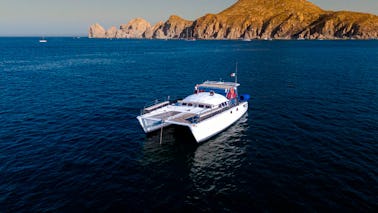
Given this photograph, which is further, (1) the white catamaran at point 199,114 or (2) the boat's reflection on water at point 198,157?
(1) the white catamaran at point 199,114

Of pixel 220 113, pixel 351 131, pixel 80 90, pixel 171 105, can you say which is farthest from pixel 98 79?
pixel 351 131

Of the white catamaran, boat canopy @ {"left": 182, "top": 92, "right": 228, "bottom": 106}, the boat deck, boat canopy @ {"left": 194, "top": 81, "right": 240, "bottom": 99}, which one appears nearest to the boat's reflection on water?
the white catamaran

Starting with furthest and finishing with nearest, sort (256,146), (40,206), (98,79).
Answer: (98,79), (256,146), (40,206)

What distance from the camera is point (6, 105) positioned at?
41.1m

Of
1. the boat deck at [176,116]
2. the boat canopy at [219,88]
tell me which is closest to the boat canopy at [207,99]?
the boat canopy at [219,88]

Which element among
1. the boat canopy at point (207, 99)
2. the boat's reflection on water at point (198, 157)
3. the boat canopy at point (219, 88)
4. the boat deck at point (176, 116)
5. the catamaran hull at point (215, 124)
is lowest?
the boat's reflection on water at point (198, 157)

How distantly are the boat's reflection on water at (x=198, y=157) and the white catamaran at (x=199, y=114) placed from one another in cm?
117

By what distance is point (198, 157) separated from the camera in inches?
976

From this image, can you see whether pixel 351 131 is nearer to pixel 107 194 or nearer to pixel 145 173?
pixel 145 173

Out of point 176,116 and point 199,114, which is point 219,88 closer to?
point 199,114

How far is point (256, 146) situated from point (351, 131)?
12.6 metres

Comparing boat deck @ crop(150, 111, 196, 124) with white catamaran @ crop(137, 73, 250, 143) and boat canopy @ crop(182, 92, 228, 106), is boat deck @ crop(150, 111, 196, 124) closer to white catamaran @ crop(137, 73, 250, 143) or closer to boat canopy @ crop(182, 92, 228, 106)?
white catamaran @ crop(137, 73, 250, 143)

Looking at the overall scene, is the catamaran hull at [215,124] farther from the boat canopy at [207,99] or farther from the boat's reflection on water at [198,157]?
the boat canopy at [207,99]

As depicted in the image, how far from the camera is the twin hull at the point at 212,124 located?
26.8m
